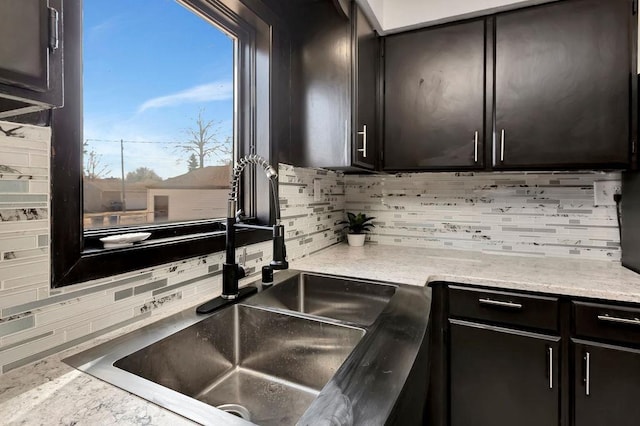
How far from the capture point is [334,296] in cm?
143

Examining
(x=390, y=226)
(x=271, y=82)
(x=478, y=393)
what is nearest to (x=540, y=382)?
(x=478, y=393)

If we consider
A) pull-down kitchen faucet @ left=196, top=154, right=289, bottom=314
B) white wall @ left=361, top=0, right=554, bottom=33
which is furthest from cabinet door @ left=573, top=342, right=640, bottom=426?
white wall @ left=361, top=0, right=554, bottom=33

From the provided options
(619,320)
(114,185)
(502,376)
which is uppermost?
(114,185)

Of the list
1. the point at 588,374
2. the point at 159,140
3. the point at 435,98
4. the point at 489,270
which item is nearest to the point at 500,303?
the point at 489,270

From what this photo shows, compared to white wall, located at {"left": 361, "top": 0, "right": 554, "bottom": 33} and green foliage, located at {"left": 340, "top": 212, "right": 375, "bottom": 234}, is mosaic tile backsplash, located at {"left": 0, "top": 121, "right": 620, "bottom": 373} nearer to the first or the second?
green foliage, located at {"left": 340, "top": 212, "right": 375, "bottom": 234}

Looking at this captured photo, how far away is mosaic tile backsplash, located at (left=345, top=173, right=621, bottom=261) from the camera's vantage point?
178 cm

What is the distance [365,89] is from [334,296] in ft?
3.47

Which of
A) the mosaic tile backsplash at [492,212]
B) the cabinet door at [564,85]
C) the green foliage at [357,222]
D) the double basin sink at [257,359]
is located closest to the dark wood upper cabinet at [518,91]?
the cabinet door at [564,85]

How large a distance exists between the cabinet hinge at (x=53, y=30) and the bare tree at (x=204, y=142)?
0.81 metres

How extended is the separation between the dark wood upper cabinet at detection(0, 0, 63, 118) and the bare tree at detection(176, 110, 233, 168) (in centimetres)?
81

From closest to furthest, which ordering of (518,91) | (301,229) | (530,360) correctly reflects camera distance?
(530,360), (518,91), (301,229)

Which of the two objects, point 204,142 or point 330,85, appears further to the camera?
point 330,85

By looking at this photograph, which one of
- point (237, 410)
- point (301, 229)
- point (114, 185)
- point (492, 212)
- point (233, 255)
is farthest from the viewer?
point (492, 212)

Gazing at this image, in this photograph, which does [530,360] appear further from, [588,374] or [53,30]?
[53,30]
